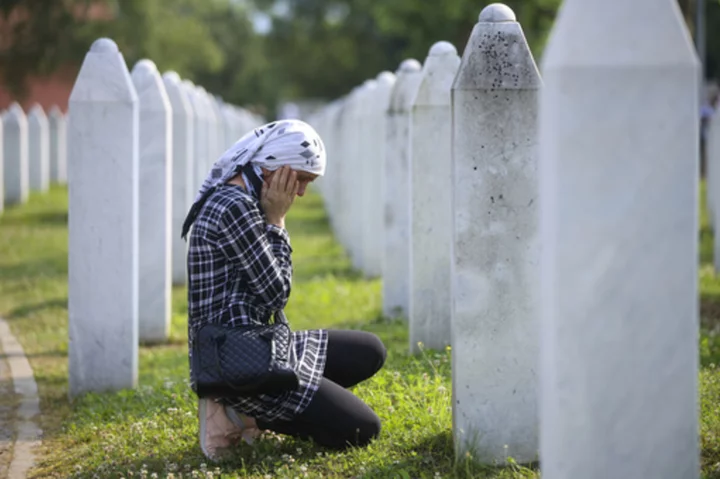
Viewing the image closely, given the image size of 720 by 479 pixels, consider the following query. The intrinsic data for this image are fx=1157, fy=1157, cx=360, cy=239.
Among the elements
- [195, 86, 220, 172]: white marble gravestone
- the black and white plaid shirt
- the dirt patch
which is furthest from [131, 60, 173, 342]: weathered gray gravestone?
[195, 86, 220, 172]: white marble gravestone

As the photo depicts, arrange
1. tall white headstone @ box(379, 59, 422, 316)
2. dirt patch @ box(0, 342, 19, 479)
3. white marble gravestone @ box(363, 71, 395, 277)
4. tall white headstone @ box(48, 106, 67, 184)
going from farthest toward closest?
tall white headstone @ box(48, 106, 67, 184), white marble gravestone @ box(363, 71, 395, 277), tall white headstone @ box(379, 59, 422, 316), dirt patch @ box(0, 342, 19, 479)

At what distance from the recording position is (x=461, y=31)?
28.0 m

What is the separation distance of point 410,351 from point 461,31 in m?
21.3

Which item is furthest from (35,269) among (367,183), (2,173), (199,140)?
(2,173)

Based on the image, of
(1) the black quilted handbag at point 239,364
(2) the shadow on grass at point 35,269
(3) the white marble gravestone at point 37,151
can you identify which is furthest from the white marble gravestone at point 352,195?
(3) the white marble gravestone at point 37,151

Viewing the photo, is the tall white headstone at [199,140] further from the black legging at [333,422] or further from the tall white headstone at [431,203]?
the black legging at [333,422]

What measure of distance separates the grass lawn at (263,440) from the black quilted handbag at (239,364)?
1.16 feet

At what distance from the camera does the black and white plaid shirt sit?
5.15 meters

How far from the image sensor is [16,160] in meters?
21.6

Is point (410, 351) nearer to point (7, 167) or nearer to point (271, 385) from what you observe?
point (271, 385)

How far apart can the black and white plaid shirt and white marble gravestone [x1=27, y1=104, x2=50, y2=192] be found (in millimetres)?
18926

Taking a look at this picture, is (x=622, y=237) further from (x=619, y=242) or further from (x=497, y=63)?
(x=497, y=63)

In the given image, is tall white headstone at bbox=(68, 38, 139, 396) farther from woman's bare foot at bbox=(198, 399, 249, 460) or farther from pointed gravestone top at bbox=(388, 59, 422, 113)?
pointed gravestone top at bbox=(388, 59, 422, 113)

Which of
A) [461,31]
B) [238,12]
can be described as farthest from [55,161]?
[238,12]
